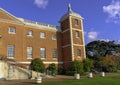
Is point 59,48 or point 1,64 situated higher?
point 59,48

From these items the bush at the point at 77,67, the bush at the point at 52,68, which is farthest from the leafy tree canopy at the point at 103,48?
the bush at the point at 52,68

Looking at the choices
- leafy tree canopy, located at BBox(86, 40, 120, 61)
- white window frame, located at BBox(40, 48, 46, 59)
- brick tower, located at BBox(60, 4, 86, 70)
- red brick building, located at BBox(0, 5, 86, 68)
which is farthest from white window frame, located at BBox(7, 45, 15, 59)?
leafy tree canopy, located at BBox(86, 40, 120, 61)

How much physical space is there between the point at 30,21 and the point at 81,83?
67.9 ft

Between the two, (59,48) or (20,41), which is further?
(59,48)

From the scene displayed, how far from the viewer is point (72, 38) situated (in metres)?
41.1

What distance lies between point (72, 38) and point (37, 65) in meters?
9.66

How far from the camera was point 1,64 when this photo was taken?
29.2 meters

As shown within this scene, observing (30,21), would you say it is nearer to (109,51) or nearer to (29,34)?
(29,34)

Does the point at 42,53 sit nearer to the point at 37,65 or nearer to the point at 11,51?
the point at 37,65

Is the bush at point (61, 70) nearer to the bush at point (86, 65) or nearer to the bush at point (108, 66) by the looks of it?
the bush at point (86, 65)

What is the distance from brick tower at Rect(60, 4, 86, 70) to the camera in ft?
134

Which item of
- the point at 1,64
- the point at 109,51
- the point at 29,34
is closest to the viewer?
the point at 1,64

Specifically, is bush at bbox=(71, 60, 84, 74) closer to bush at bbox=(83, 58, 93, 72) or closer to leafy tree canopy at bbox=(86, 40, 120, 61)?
bush at bbox=(83, 58, 93, 72)

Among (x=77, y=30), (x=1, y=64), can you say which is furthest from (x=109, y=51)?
(x=1, y=64)
